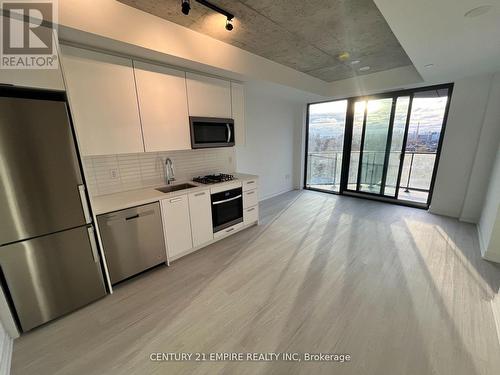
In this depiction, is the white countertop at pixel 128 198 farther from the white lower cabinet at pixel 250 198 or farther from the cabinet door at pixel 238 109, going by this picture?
Result: the cabinet door at pixel 238 109

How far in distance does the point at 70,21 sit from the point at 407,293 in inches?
151

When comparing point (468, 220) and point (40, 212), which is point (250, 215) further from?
point (468, 220)

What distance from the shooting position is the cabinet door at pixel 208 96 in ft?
8.87

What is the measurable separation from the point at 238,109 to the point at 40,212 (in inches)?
106

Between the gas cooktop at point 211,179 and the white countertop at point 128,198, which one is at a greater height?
the gas cooktop at point 211,179

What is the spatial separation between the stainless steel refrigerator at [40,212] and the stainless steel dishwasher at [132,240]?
0.18 metres

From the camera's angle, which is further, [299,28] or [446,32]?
[299,28]

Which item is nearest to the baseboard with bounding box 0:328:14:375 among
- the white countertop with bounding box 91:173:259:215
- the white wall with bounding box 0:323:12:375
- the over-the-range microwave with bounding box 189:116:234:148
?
the white wall with bounding box 0:323:12:375

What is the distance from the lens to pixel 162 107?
2.46 m

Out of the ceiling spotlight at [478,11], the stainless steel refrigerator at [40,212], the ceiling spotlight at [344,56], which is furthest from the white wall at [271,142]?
the stainless steel refrigerator at [40,212]

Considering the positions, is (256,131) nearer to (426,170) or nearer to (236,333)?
(236,333)

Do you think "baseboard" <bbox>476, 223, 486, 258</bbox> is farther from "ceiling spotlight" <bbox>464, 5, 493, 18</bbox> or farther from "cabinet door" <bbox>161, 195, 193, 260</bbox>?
"cabinet door" <bbox>161, 195, 193, 260</bbox>

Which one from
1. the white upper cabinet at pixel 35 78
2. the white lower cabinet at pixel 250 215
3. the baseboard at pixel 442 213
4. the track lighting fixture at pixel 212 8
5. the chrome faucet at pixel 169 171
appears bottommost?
the baseboard at pixel 442 213

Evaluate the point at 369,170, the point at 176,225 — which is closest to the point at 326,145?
the point at 369,170
